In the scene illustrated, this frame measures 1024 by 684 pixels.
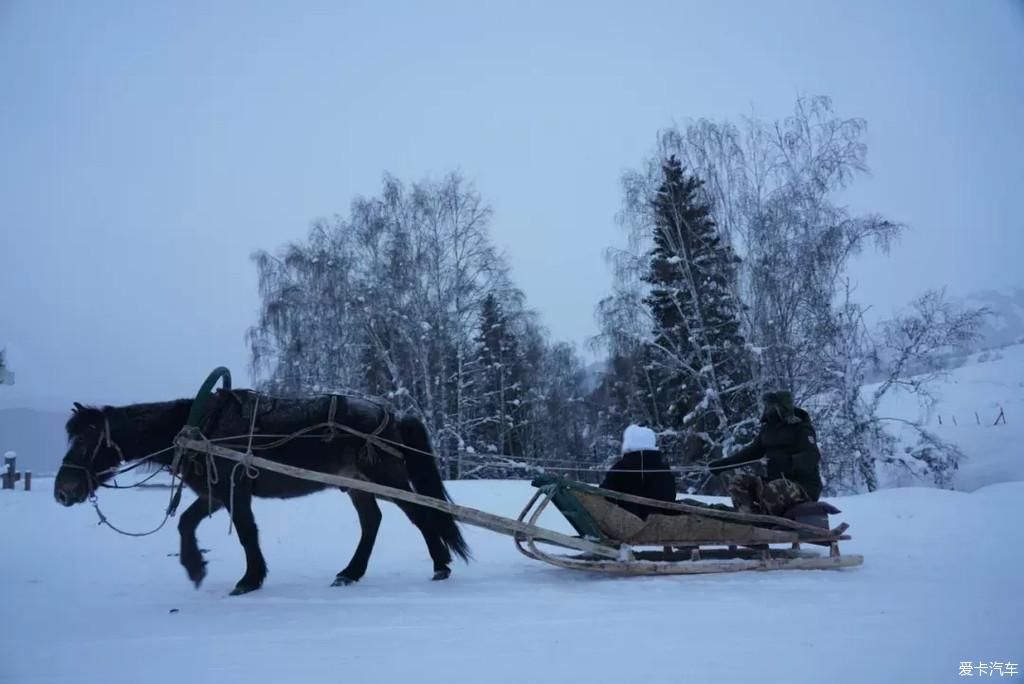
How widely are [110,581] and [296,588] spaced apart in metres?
1.66

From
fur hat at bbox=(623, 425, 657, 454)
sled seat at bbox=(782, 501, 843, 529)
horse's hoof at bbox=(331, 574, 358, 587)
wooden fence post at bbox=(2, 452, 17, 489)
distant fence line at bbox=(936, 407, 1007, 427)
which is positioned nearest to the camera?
horse's hoof at bbox=(331, 574, 358, 587)

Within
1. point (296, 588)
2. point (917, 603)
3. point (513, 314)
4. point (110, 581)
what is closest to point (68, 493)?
point (110, 581)

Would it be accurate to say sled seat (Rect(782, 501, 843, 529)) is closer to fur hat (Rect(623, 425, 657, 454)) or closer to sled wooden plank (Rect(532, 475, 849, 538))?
sled wooden plank (Rect(532, 475, 849, 538))

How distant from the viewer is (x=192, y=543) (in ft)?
18.7

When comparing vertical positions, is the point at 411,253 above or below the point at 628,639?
above

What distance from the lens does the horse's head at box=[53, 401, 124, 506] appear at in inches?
226

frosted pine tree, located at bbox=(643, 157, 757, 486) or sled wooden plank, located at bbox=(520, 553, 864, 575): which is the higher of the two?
frosted pine tree, located at bbox=(643, 157, 757, 486)

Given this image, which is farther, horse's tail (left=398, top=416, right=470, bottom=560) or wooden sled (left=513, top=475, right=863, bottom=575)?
horse's tail (left=398, top=416, right=470, bottom=560)

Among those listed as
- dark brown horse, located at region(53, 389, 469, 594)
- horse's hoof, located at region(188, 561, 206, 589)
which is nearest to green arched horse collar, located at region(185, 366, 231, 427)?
dark brown horse, located at region(53, 389, 469, 594)

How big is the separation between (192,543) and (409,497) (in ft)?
5.33

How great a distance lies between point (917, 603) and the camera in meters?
4.44

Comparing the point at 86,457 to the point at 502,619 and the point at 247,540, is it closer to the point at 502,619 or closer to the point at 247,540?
the point at 247,540

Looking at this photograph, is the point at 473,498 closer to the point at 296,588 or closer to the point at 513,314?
the point at 296,588

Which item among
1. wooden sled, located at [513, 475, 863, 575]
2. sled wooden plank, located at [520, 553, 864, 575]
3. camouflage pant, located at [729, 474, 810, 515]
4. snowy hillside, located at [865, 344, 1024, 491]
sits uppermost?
snowy hillside, located at [865, 344, 1024, 491]
